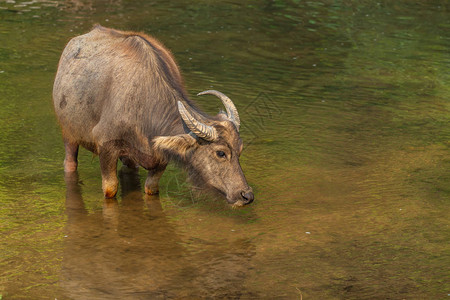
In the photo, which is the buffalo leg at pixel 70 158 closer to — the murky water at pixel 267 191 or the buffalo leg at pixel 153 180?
the murky water at pixel 267 191

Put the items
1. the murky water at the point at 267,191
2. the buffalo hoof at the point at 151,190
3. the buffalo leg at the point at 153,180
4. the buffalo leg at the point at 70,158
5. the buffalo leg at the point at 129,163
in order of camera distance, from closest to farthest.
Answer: the murky water at the point at 267,191 → the buffalo leg at the point at 153,180 → the buffalo hoof at the point at 151,190 → the buffalo leg at the point at 70,158 → the buffalo leg at the point at 129,163

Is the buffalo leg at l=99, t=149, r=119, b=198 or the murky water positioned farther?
the buffalo leg at l=99, t=149, r=119, b=198

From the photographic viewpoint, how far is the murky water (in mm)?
6352

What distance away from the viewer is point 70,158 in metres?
8.60

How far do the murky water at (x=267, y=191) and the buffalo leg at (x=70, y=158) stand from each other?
0.12 meters

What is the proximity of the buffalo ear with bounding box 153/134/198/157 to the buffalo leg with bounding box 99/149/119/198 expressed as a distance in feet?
2.13

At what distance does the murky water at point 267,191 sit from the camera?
6352 millimetres

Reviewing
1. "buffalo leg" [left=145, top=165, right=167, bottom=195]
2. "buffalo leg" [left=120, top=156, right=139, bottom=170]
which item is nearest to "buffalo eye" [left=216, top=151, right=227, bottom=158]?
"buffalo leg" [left=145, top=165, right=167, bottom=195]

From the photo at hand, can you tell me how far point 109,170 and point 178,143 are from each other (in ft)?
3.41

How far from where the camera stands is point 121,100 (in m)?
7.41

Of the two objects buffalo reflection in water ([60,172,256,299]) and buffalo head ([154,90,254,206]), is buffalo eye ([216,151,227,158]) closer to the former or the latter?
Answer: buffalo head ([154,90,254,206])

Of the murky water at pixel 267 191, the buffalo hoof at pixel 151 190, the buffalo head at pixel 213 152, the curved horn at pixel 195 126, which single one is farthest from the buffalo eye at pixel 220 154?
the buffalo hoof at pixel 151 190

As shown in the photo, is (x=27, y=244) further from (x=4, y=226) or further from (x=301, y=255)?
(x=301, y=255)

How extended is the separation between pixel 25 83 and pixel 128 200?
4.93 meters
